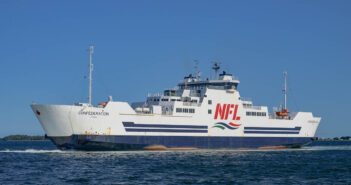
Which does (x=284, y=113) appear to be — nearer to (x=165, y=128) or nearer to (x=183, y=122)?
(x=183, y=122)

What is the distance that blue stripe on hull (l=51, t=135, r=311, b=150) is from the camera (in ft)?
128

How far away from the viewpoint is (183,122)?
4434 cm

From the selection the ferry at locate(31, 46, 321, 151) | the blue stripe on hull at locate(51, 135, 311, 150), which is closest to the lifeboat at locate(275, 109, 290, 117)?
the ferry at locate(31, 46, 321, 151)

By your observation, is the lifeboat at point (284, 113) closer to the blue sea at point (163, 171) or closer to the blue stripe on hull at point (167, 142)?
the blue stripe on hull at point (167, 142)

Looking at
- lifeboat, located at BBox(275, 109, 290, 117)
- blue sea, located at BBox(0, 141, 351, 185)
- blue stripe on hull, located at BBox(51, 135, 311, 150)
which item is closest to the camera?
blue sea, located at BBox(0, 141, 351, 185)

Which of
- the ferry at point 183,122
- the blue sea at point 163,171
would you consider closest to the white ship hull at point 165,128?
the ferry at point 183,122

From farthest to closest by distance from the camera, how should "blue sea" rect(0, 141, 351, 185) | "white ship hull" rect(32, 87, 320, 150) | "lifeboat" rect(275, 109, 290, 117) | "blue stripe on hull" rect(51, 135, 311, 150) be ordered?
"lifeboat" rect(275, 109, 290, 117) < "blue stripe on hull" rect(51, 135, 311, 150) < "white ship hull" rect(32, 87, 320, 150) < "blue sea" rect(0, 141, 351, 185)

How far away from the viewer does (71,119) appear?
3872cm

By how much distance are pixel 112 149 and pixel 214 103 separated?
12214 millimetres

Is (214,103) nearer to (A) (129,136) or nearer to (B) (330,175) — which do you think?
(A) (129,136)

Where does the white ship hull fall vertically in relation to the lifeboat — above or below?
below

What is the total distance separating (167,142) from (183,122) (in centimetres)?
261

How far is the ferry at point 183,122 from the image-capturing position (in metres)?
39.1

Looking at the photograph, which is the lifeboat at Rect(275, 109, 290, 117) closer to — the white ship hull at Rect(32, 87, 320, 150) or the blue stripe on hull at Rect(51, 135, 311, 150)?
the white ship hull at Rect(32, 87, 320, 150)
